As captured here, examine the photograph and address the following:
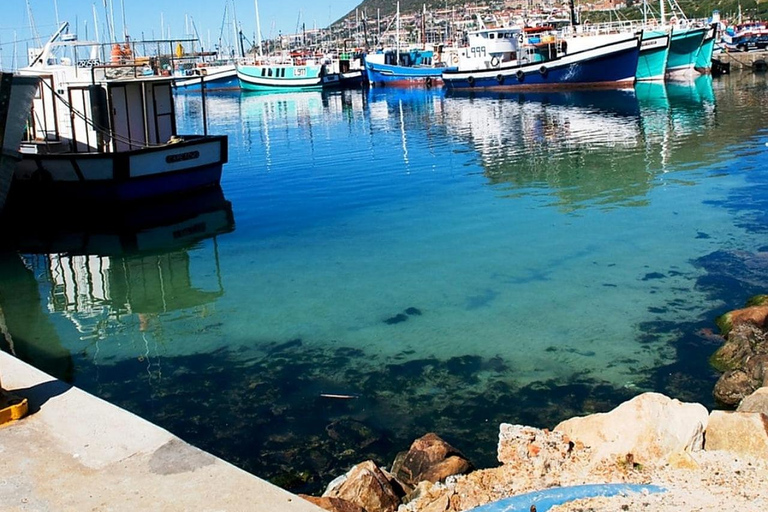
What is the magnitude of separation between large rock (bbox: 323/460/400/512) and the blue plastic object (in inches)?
31.7

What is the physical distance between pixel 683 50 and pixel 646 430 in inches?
2258

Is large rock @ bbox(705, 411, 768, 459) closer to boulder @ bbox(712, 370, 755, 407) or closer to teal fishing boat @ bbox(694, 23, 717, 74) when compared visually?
boulder @ bbox(712, 370, 755, 407)

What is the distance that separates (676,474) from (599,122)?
28.8 metres

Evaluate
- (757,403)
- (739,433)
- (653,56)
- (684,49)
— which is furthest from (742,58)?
(739,433)

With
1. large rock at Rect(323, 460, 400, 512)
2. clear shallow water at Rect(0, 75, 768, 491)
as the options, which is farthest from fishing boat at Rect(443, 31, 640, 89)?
large rock at Rect(323, 460, 400, 512)

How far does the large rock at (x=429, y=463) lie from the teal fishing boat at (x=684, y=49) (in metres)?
54.6

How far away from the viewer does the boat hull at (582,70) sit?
52156 millimetres

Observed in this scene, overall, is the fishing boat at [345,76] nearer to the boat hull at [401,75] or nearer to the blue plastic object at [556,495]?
the boat hull at [401,75]

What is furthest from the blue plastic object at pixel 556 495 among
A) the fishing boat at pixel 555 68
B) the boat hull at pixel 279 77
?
the boat hull at pixel 279 77

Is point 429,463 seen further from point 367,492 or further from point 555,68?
point 555,68

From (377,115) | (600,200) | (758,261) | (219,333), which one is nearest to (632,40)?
(377,115)

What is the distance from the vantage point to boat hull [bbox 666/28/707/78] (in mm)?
55750

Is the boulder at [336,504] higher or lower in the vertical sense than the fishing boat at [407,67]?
lower

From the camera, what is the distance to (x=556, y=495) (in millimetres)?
5395
